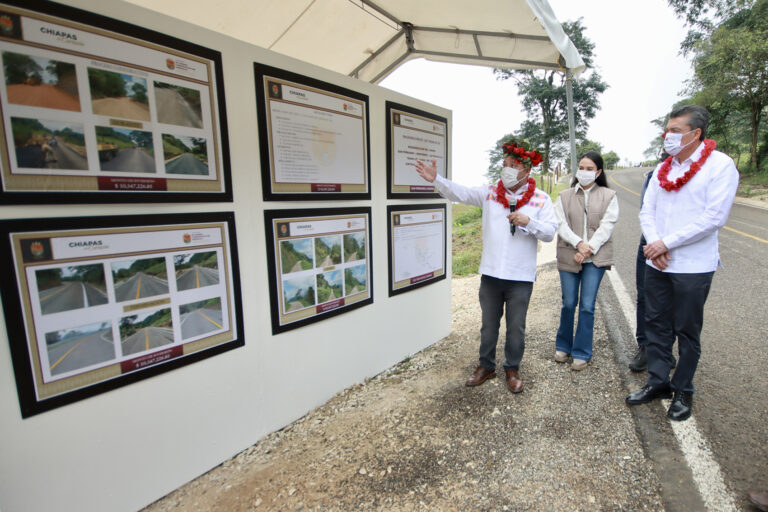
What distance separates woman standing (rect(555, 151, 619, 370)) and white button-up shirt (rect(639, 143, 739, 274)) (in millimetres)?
577

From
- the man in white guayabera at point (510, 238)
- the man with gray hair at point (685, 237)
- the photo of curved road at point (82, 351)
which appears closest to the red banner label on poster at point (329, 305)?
the man in white guayabera at point (510, 238)

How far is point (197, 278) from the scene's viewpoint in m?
2.37

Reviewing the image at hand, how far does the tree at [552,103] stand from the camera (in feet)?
96.2

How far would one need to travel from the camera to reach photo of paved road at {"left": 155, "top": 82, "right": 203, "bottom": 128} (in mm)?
2162

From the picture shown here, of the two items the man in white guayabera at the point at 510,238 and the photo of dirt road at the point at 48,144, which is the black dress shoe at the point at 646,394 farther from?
the photo of dirt road at the point at 48,144

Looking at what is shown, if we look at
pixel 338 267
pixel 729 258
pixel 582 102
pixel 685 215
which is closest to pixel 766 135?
pixel 582 102

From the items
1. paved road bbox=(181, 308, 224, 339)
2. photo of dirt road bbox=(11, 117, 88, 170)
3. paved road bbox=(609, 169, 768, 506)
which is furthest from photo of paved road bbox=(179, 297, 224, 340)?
paved road bbox=(609, 169, 768, 506)

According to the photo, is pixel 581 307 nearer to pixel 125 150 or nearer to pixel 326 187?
pixel 326 187

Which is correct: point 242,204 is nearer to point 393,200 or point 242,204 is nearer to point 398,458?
point 393,200

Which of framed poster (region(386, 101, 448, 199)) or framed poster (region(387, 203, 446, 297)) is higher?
framed poster (region(386, 101, 448, 199))

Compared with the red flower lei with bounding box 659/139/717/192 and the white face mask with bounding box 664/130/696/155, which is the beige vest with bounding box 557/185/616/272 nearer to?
the red flower lei with bounding box 659/139/717/192

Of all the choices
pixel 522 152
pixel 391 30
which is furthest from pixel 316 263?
pixel 391 30

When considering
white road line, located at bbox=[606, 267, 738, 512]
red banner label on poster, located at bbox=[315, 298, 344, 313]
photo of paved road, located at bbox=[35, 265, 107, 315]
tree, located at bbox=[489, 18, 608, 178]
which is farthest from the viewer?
tree, located at bbox=[489, 18, 608, 178]

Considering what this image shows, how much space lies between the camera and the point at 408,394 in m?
3.46
